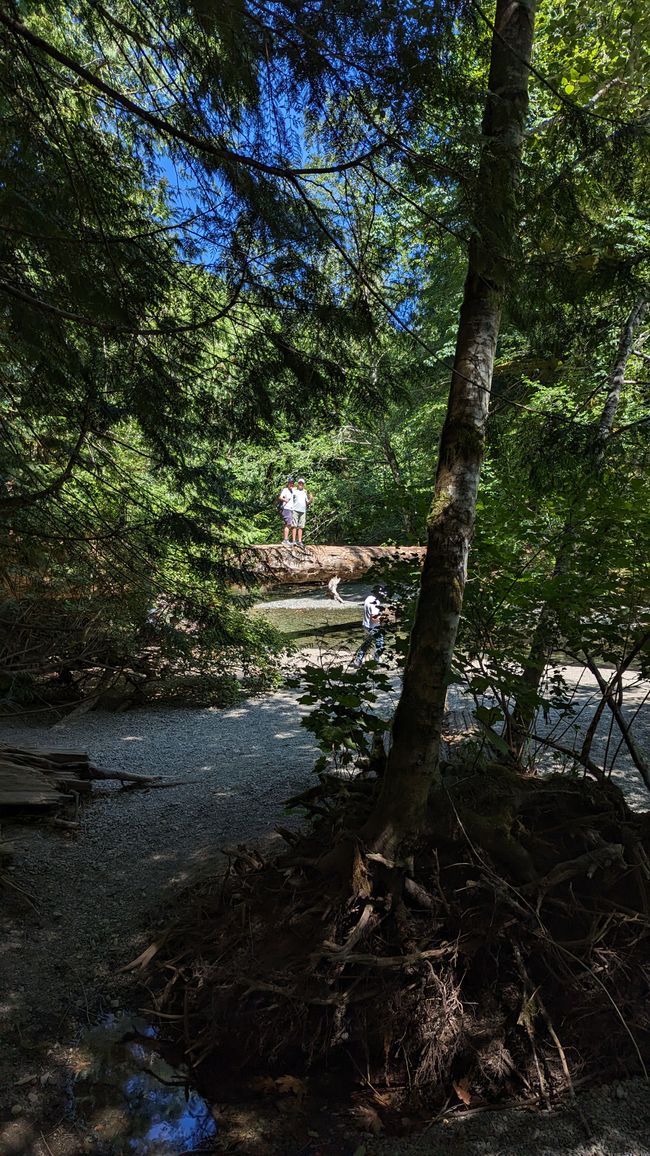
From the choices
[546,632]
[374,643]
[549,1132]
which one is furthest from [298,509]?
[549,1132]

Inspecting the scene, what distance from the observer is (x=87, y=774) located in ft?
18.5

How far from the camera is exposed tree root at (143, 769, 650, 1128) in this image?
2.62m

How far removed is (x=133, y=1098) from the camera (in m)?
2.59

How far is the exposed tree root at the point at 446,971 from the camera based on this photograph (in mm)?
2621

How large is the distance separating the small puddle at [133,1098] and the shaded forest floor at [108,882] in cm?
6

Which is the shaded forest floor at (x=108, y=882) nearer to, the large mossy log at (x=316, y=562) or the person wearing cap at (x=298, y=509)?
the large mossy log at (x=316, y=562)

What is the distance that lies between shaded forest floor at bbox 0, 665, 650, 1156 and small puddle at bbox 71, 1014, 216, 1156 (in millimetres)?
58

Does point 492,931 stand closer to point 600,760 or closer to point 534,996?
point 534,996

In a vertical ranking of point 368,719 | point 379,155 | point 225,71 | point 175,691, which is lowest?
point 175,691

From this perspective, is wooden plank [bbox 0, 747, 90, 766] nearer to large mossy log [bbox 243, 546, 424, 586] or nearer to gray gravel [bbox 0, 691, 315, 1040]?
gray gravel [bbox 0, 691, 315, 1040]

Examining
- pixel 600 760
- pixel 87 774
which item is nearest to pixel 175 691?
pixel 87 774

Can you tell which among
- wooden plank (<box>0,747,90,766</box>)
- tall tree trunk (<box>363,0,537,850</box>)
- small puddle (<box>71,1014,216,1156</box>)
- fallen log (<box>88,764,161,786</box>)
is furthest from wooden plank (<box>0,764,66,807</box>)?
tall tree trunk (<box>363,0,537,850</box>)

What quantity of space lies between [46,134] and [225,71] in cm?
101

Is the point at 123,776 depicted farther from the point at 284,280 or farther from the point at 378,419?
the point at 284,280
